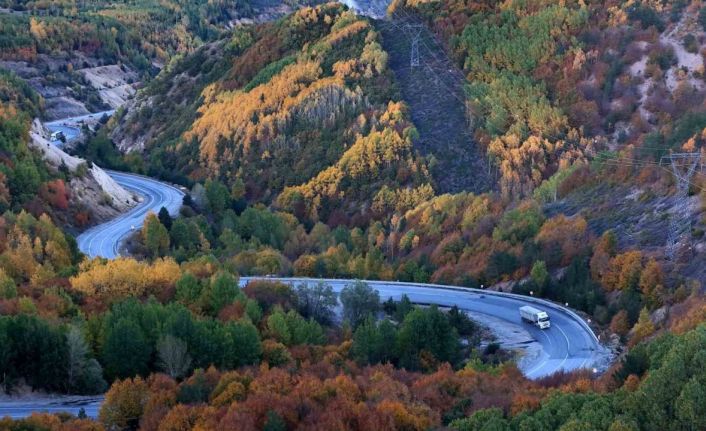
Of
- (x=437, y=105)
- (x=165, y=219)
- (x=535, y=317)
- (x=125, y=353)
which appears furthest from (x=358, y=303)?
(x=437, y=105)

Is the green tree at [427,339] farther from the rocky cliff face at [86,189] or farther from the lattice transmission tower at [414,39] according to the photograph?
the lattice transmission tower at [414,39]

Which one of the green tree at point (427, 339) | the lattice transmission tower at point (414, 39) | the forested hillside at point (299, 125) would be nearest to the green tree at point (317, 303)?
the green tree at point (427, 339)

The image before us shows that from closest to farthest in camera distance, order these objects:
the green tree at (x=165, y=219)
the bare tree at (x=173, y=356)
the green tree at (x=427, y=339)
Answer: the bare tree at (x=173, y=356) → the green tree at (x=427, y=339) → the green tree at (x=165, y=219)

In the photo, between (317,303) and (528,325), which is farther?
(317,303)

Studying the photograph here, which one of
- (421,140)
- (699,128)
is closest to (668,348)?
(699,128)

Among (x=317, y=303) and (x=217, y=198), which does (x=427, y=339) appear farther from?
(x=217, y=198)

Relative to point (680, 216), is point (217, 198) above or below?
below
